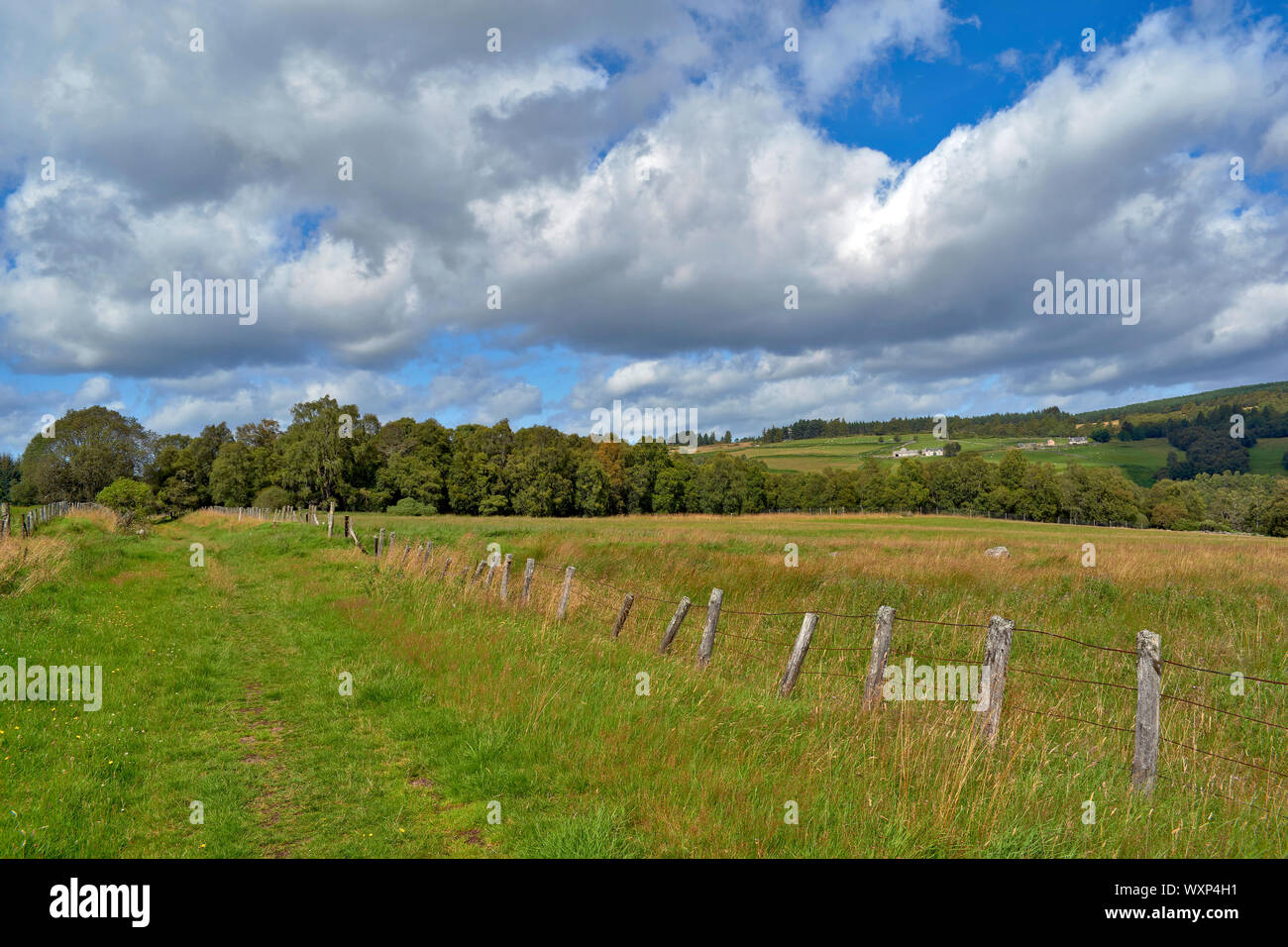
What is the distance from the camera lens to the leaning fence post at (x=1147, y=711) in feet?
18.3

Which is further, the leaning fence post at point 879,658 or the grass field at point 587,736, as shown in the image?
the leaning fence post at point 879,658

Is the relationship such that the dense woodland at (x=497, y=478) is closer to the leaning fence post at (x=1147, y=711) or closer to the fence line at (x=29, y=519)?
the fence line at (x=29, y=519)

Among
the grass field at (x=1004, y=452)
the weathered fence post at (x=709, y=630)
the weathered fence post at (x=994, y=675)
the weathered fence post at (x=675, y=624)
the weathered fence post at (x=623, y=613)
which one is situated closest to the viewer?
the weathered fence post at (x=994, y=675)

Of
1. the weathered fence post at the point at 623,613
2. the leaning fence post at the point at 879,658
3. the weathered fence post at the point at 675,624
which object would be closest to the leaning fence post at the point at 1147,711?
the leaning fence post at the point at 879,658

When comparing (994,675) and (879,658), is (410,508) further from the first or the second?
(994,675)

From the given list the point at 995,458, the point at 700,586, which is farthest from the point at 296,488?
the point at 995,458

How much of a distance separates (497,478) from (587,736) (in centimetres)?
8370

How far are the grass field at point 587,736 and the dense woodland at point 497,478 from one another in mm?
65480

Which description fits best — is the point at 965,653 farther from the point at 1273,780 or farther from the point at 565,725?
the point at 565,725

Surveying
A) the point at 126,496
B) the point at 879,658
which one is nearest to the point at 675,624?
the point at 879,658

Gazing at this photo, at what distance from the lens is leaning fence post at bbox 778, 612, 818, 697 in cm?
785

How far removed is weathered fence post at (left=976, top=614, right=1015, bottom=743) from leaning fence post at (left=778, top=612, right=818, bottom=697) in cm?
192

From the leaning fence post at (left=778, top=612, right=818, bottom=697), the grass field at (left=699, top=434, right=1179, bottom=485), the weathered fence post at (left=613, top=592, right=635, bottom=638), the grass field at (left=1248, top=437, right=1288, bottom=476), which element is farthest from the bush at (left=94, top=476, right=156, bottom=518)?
the grass field at (left=1248, top=437, right=1288, bottom=476)

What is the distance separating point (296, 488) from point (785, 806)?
8458cm
